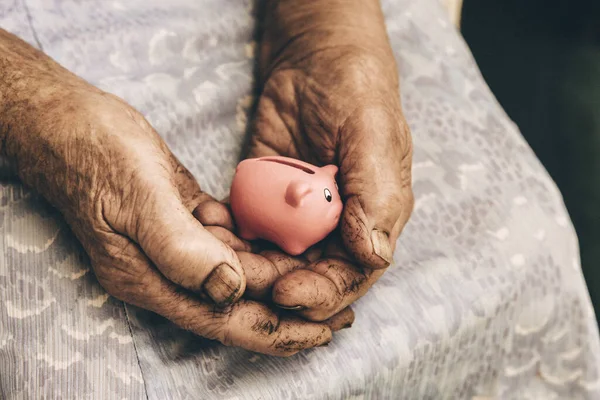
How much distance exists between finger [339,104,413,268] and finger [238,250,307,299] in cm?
9

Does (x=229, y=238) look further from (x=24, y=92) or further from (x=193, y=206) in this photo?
(x=24, y=92)

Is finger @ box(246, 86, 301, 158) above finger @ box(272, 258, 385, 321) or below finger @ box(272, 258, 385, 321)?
above

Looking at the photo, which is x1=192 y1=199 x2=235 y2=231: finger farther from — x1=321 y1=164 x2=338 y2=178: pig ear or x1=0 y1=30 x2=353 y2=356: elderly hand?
x1=321 y1=164 x2=338 y2=178: pig ear

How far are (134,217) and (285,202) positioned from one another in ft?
0.61

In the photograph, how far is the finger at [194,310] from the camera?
0.73 metres

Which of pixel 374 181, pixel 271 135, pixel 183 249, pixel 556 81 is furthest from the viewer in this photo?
pixel 556 81

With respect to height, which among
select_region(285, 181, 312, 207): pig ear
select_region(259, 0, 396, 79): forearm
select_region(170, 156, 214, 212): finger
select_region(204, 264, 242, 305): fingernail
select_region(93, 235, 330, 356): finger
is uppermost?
A: select_region(259, 0, 396, 79): forearm

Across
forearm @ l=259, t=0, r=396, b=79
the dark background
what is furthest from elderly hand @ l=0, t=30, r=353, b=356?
the dark background

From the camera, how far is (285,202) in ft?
2.44

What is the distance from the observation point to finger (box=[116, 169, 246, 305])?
26.9 inches

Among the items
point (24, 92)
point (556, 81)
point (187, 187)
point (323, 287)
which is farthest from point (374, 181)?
point (556, 81)

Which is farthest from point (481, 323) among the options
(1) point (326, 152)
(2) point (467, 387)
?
(1) point (326, 152)

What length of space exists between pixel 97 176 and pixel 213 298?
22cm

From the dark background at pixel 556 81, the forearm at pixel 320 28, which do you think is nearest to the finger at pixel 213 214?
the forearm at pixel 320 28
